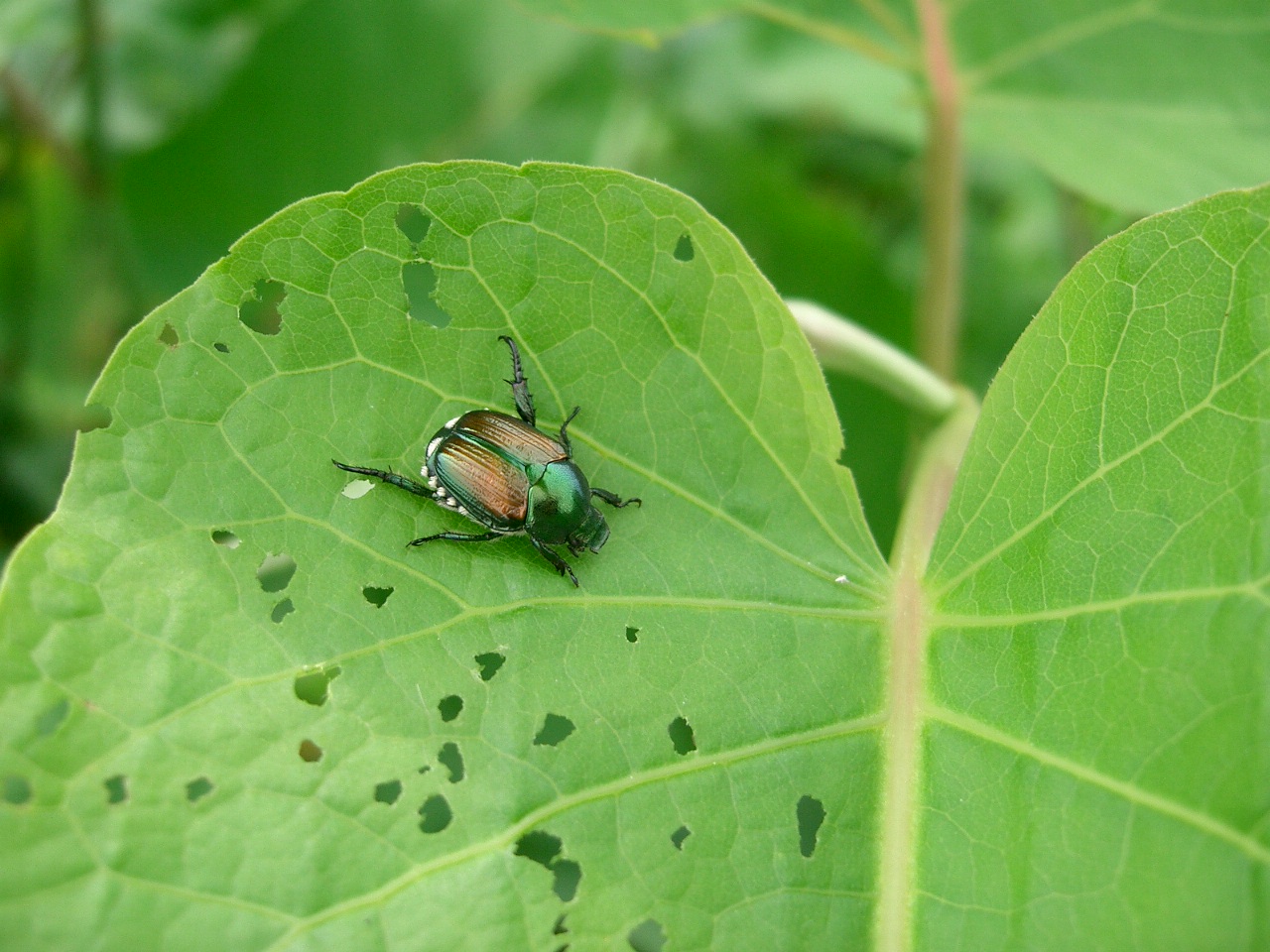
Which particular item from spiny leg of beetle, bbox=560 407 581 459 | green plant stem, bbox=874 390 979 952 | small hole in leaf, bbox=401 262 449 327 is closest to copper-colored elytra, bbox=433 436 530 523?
spiny leg of beetle, bbox=560 407 581 459

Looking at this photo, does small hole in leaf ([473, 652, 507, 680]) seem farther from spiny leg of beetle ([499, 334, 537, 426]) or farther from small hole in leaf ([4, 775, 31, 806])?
small hole in leaf ([4, 775, 31, 806])

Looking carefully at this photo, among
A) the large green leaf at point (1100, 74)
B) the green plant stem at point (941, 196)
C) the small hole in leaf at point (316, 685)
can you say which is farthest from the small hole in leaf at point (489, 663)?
the green plant stem at point (941, 196)

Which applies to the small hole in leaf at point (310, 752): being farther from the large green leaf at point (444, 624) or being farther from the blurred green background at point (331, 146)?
→ the blurred green background at point (331, 146)

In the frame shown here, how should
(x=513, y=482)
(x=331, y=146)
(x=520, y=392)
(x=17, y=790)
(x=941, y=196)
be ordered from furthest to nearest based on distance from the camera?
(x=331, y=146) → (x=941, y=196) → (x=513, y=482) → (x=520, y=392) → (x=17, y=790)

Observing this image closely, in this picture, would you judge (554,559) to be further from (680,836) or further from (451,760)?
(680,836)

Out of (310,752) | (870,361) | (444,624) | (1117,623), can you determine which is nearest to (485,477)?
(444,624)

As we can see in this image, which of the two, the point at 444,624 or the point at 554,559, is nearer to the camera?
the point at 444,624
